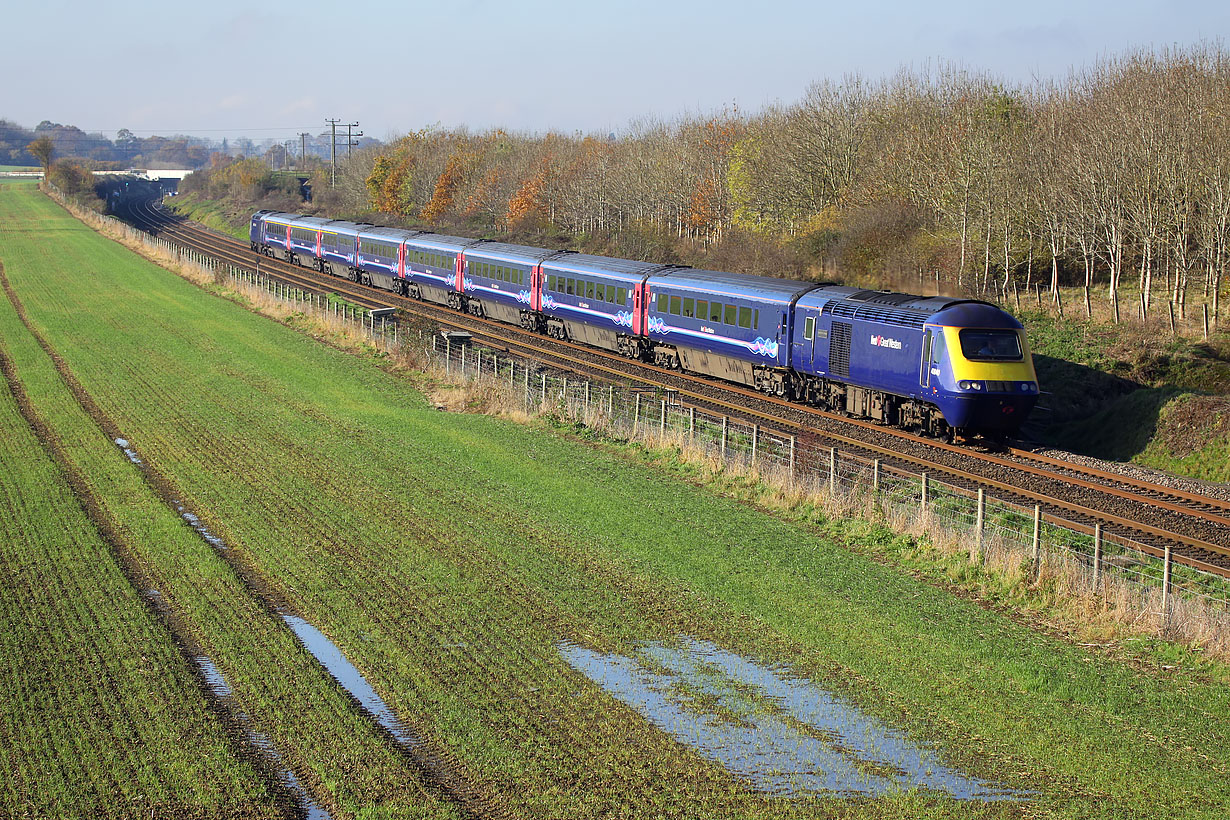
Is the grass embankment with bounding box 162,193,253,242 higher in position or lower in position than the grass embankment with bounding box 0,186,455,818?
higher

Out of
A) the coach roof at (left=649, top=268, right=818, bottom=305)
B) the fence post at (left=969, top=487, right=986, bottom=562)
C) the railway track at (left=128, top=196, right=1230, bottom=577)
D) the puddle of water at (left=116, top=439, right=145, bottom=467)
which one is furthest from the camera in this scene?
the coach roof at (left=649, top=268, right=818, bottom=305)

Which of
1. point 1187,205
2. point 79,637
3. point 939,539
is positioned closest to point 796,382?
point 939,539

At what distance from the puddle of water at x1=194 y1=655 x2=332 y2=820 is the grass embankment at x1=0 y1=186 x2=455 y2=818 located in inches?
3.2

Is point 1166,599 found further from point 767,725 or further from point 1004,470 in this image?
point 1004,470

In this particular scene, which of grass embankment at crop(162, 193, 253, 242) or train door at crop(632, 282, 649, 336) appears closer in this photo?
train door at crop(632, 282, 649, 336)

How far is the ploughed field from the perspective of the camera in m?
10.3

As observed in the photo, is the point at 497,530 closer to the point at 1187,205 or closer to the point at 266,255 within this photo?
→ the point at 1187,205

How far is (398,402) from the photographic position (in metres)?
32.2

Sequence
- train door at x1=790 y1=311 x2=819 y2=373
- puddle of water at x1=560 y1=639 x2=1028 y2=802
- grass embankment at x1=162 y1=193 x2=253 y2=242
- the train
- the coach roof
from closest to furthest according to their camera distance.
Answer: puddle of water at x1=560 y1=639 x2=1028 y2=802, the train, train door at x1=790 y1=311 x2=819 y2=373, the coach roof, grass embankment at x1=162 y1=193 x2=253 y2=242

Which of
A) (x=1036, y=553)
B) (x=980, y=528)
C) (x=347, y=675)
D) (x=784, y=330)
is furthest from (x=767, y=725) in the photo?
(x=784, y=330)

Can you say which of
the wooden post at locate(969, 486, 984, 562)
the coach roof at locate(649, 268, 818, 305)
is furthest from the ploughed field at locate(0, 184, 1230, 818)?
the coach roof at locate(649, 268, 818, 305)

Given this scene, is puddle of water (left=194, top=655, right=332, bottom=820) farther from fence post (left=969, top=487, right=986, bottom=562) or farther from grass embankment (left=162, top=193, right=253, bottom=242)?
grass embankment (left=162, top=193, right=253, bottom=242)

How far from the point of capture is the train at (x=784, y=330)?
970 inches

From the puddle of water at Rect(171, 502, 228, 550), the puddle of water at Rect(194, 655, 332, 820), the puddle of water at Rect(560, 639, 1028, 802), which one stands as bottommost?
the puddle of water at Rect(560, 639, 1028, 802)
